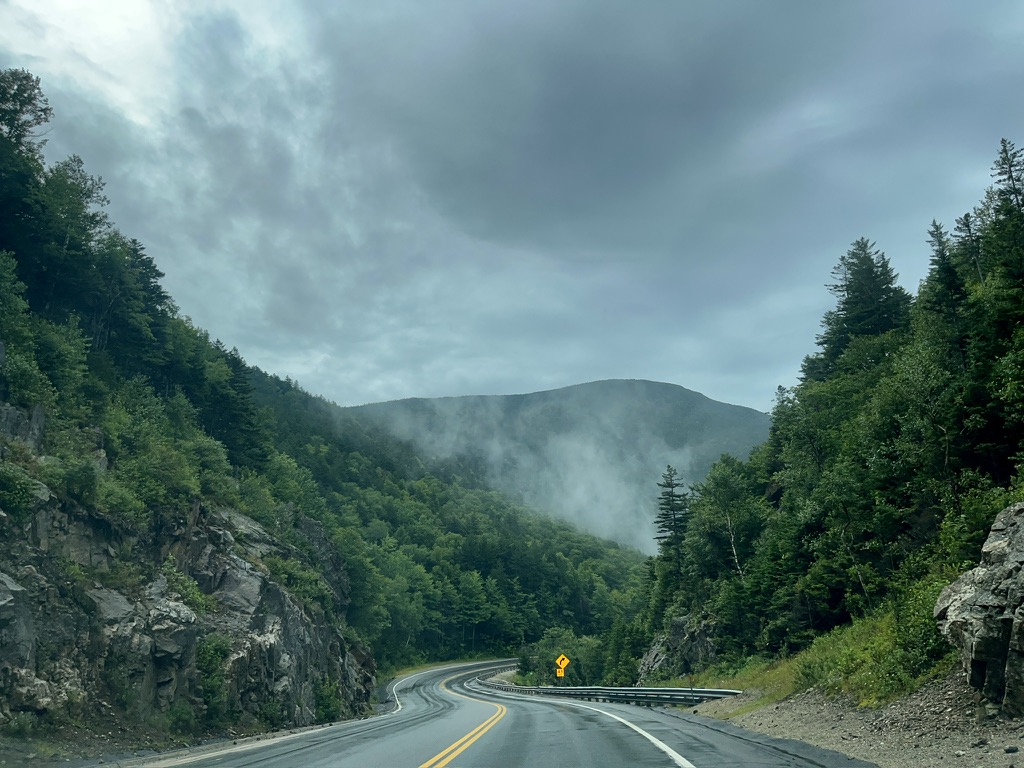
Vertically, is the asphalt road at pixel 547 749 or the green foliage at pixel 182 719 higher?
the asphalt road at pixel 547 749

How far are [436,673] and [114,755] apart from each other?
298 feet

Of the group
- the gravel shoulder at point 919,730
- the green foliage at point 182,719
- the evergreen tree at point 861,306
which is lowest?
the green foliage at point 182,719

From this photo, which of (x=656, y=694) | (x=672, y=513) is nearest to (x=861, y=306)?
(x=672, y=513)

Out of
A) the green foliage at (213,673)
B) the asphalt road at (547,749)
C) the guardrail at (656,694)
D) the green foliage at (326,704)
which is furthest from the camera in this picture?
the green foliage at (326,704)

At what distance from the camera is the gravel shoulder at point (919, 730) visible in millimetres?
9875

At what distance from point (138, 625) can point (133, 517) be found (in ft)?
27.7

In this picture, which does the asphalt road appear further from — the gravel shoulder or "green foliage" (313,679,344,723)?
"green foliage" (313,679,344,723)

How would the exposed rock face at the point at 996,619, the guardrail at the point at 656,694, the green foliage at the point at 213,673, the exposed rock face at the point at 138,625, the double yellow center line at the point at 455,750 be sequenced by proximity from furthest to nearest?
the guardrail at the point at 656,694 → the green foliage at the point at 213,673 → the exposed rock face at the point at 138,625 → the double yellow center line at the point at 455,750 → the exposed rock face at the point at 996,619

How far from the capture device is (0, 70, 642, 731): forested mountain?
2227 centimetres

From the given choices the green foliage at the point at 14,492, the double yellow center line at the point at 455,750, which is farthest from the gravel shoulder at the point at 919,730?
the green foliage at the point at 14,492

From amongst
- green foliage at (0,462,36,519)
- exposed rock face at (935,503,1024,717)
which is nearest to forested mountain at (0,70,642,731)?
green foliage at (0,462,36,519)

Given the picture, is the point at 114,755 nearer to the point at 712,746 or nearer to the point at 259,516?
the point at 712,746

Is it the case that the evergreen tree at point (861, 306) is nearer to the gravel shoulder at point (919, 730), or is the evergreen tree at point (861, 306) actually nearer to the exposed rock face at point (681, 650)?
the exposed rock face at point (681, 650)

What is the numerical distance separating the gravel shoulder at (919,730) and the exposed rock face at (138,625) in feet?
64.9
